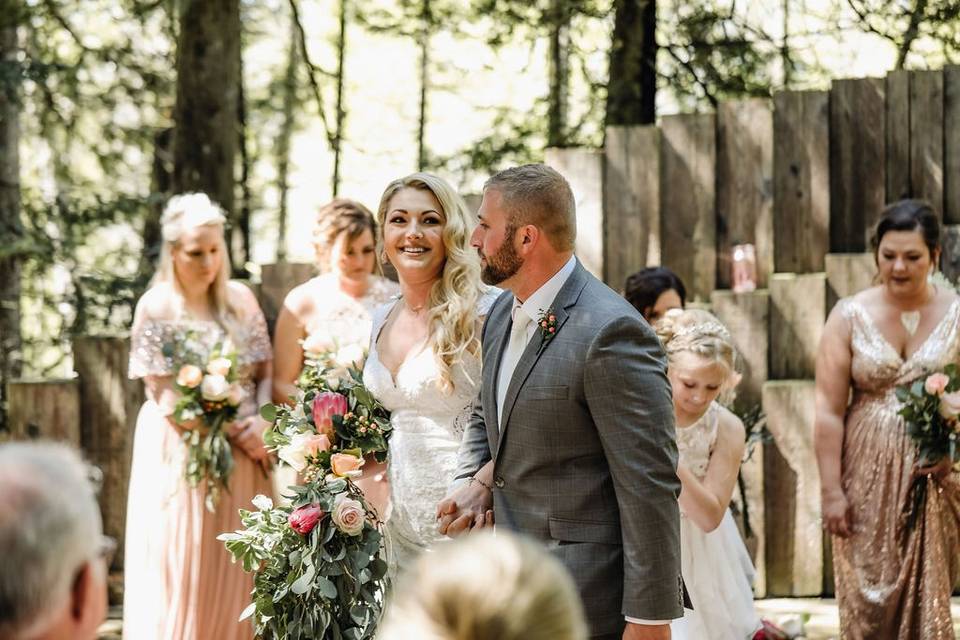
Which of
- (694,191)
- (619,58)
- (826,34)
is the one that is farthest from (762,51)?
(694,191)

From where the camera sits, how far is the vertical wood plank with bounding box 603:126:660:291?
7293 mm

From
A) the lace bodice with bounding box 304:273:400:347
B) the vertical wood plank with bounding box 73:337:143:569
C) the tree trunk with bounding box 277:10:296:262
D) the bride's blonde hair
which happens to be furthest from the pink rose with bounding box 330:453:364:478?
the tree trunk with bounding box 277:10:296:262

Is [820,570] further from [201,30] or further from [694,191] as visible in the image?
[201,30]

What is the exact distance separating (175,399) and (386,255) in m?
1.79

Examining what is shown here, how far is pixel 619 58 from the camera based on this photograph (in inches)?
336

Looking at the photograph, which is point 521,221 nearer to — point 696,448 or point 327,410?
point 327,410

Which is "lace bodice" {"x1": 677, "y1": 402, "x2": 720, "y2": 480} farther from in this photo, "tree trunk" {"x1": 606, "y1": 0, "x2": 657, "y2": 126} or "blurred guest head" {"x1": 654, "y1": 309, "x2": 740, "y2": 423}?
"tree trunk" {"x1": 606, "y1": 0, "x2": 657, "y2": 126}

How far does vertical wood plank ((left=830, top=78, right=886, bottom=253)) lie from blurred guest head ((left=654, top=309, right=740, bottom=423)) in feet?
10.1

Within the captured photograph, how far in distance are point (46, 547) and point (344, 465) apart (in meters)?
2.32

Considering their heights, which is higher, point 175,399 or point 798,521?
point 175,399

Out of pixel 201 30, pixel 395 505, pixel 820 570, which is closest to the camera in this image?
pixel 395 505

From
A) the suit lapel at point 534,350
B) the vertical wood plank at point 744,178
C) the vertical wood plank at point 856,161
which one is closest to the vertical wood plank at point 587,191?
the vertical wood plank at point 744,178

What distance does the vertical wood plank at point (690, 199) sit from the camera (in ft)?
24.0

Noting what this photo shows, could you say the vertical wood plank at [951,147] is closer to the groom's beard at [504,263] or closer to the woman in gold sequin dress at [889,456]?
the woman in gold sequin dress at [889,456]
